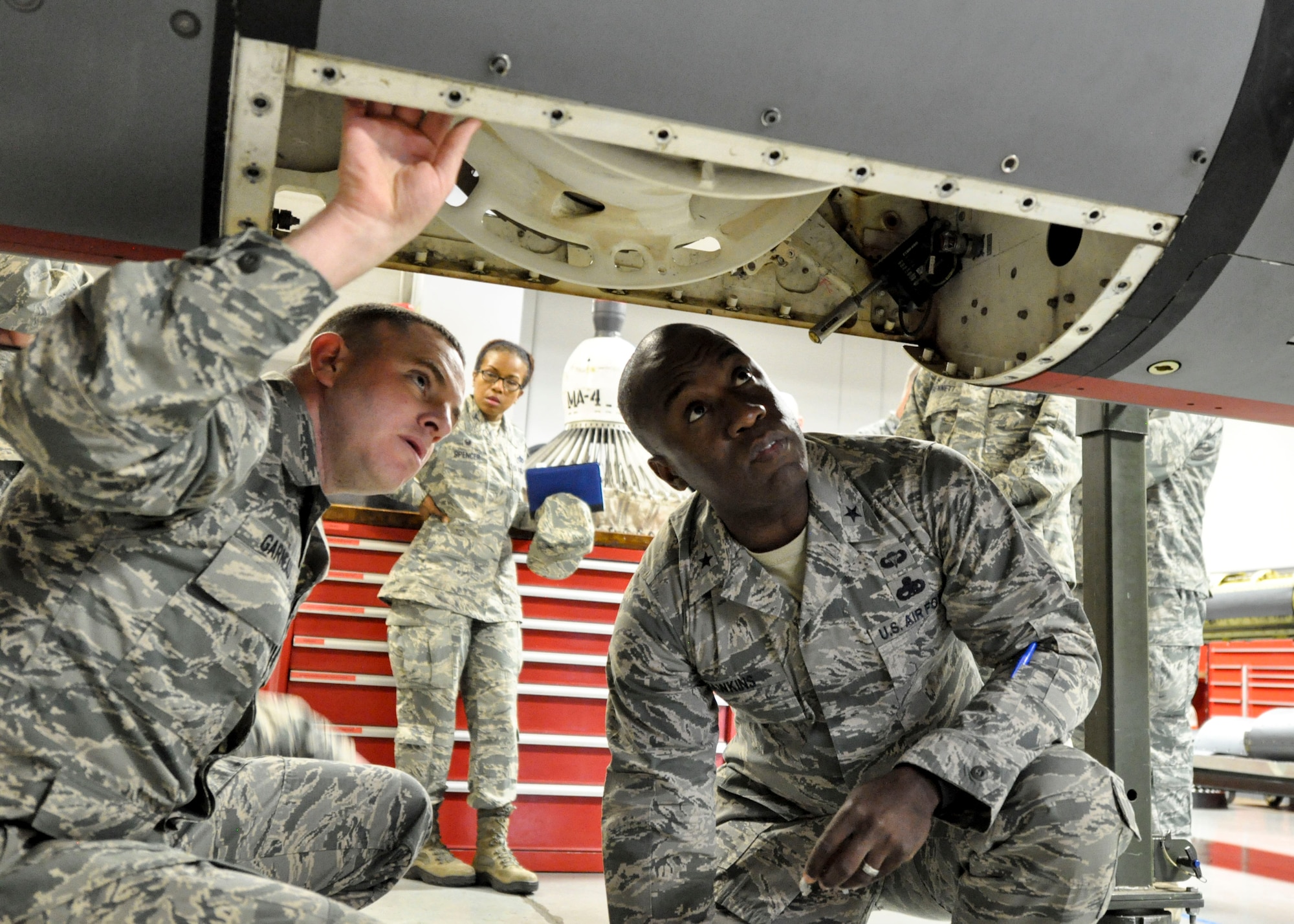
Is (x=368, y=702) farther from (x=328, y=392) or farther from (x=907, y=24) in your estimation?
(x=907, y=24)

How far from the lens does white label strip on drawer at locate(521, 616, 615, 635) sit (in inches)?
140

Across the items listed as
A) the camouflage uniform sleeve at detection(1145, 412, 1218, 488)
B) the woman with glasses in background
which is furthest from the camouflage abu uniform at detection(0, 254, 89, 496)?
the camouflage uniform sleeve at detection(1145, 412, 1218, 488)

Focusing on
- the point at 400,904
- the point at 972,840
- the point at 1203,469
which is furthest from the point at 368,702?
the point at 1203,469

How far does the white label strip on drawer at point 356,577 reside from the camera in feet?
11.0

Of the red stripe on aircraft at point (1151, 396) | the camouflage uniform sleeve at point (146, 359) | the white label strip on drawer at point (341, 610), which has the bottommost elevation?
the white label strip on drawer at point (341, 610)

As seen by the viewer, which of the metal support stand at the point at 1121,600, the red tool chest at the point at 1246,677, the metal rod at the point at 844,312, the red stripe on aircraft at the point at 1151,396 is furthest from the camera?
the red tool chest at the point at 1246,677

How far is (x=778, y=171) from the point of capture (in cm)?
116

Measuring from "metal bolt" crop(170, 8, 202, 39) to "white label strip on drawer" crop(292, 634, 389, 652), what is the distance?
2.55m

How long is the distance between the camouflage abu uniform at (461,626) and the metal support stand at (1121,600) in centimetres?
168

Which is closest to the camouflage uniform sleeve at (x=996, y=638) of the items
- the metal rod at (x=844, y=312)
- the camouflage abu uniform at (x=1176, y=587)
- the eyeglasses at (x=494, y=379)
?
the metal rod at (x=844, y=312)

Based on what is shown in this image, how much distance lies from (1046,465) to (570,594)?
1.63 meters

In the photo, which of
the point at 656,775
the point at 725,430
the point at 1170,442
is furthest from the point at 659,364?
the point at 1170,442

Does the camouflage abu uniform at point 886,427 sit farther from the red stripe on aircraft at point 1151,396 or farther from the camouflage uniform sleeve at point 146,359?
the camouflage uniform sleeve at point 146,359

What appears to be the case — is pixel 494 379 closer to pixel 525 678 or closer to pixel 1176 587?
pixel 525 678
